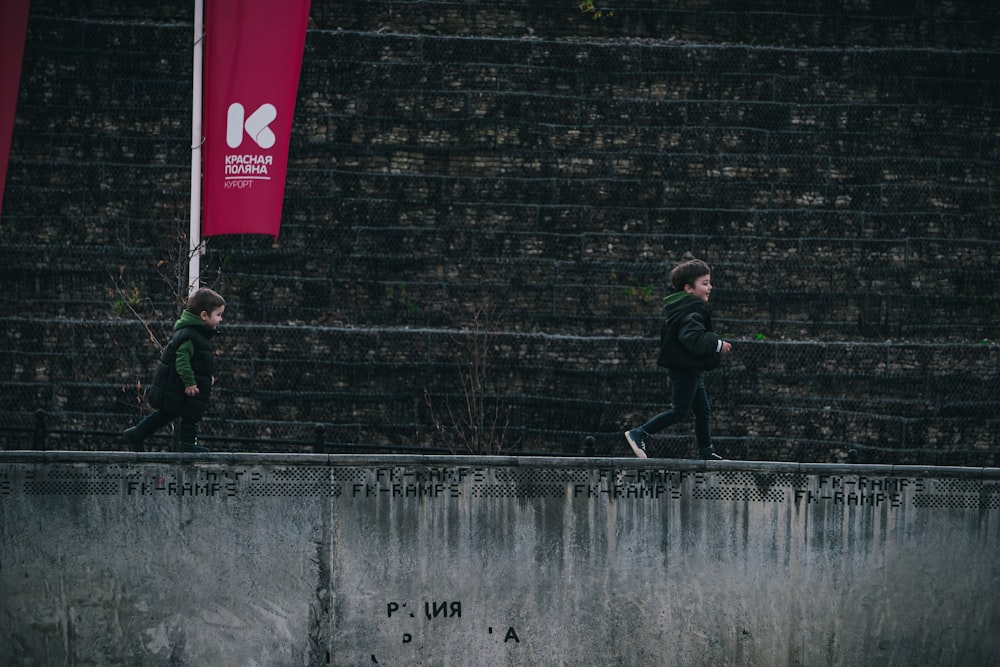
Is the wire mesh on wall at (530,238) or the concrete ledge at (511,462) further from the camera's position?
the wire mesh on wall at (530,238)

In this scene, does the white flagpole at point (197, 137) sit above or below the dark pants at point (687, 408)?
above

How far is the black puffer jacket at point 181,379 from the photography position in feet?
32.1

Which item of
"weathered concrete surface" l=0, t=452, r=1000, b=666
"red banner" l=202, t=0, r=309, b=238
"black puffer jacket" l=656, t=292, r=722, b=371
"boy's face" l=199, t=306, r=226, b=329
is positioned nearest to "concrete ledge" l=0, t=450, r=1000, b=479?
"weathered concrete surface" l=0, t=452, r=1000, b=666

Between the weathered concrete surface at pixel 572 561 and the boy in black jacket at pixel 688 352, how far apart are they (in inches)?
28.1

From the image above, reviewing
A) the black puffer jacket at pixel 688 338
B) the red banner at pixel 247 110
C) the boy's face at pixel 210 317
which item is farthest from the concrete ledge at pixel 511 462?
the red banner at pixel 247 110

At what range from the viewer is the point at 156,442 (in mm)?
13781

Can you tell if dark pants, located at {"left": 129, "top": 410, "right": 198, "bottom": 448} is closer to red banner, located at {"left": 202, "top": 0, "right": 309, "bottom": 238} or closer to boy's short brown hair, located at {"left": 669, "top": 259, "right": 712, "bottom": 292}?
red banner, located at {"left": 202, "top": 0, "right": 309, "bottom": 238}

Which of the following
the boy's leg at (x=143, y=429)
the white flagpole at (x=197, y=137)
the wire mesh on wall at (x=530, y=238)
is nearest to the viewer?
the boy's leg at (x=143, y=429)

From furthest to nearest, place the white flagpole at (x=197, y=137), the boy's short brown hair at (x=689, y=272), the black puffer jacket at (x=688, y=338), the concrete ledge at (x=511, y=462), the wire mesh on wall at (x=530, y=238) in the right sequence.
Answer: the wire mesh on wall at (x=530, y=238) < the white flagpole at (x=197, y=137) < the boy's short brown hair at (x=689, y=272) < the black puffer jacket at (x=688, y=338) < the concrete ledge at (x=511, y=462)

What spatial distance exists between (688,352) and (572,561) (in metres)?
1.91

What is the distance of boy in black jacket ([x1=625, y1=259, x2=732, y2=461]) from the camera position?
9672 millimetres

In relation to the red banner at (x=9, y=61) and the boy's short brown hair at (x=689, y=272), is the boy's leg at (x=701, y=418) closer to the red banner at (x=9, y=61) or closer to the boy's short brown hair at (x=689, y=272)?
the boy's short brown hair at (x=689, y=272)

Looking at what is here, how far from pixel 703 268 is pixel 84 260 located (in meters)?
7.85

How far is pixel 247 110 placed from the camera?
42.1 feet
